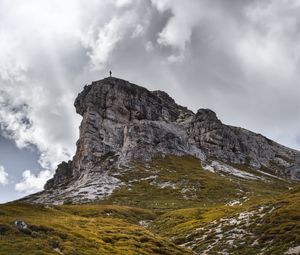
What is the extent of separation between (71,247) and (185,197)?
134623mm

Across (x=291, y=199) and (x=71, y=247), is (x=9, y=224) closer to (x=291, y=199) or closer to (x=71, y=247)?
(x=71, y=247)

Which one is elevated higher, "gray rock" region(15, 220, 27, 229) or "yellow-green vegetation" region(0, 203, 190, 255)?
"gray rock" region(15, 220, 27, 229)

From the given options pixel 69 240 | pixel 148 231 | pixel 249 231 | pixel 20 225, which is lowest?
pixel 69 240

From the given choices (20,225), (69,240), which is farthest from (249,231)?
(20,225)

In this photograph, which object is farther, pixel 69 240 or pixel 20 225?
pixel 20 225

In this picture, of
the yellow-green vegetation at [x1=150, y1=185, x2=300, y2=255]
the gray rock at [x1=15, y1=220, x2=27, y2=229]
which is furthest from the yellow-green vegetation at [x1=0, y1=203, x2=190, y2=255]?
the yellow-green vegetation at [x1=150, y1=185, x2=300, y2=255]

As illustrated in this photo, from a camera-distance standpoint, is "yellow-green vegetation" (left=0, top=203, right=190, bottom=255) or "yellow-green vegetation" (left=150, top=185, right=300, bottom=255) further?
"yellow-green vegetation" (left=150, top=185, right=300, bottom=255)

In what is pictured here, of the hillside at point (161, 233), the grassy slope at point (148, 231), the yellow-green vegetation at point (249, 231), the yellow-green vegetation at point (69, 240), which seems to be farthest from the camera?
the yellow-green vegetation at point (249, 231)

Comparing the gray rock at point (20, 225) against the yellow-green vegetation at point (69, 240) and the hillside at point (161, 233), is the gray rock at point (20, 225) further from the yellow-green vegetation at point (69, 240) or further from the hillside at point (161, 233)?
the hillside at point (161, 233)

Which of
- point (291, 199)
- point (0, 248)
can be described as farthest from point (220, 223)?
point (0, 248)

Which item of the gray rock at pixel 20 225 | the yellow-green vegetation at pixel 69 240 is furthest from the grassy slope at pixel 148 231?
the gray rock at pixel 20 225

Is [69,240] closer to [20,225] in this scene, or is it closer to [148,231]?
[20,225]

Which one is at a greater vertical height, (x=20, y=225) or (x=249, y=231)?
(x=20, y=225)

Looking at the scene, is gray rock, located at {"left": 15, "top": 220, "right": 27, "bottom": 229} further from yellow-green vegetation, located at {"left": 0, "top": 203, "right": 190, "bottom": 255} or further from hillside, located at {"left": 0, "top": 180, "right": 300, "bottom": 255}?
hillside, located at {"left": 0, "top": 180, "right": 300, "bottom": 255}
